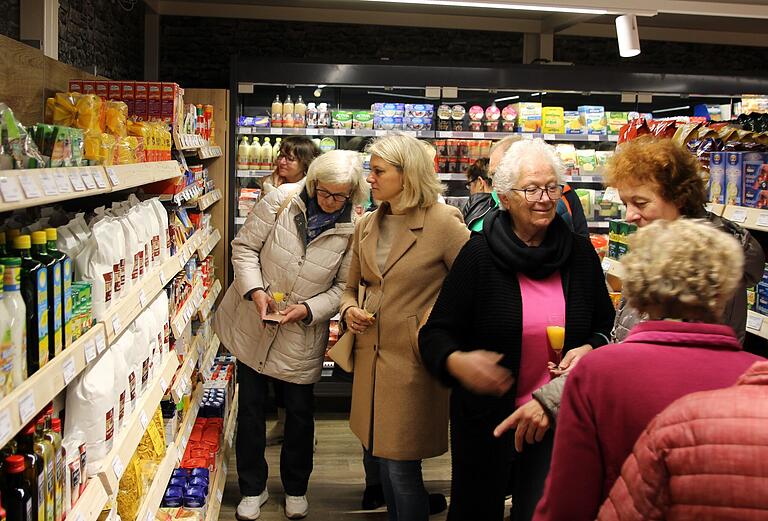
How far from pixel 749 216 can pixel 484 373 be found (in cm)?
150

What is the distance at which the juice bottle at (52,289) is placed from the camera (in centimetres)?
182

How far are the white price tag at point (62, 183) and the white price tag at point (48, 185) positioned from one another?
2 cm

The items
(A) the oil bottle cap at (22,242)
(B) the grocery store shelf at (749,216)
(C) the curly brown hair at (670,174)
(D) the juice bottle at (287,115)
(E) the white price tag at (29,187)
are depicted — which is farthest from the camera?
(D) the juice bottle at (287,115)

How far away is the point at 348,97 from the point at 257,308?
118 inches

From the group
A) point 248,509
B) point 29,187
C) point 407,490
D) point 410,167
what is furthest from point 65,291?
point 248,509

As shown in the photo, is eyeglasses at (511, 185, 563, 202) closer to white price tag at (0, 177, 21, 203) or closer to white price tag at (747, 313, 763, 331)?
white price tag at (747, 313, 763, 331)

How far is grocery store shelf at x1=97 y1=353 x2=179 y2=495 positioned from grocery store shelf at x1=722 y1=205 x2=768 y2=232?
232 centimetres

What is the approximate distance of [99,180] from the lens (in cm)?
209

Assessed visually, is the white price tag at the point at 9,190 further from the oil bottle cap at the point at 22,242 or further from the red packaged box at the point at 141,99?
the red packaged box at the point at 141,99

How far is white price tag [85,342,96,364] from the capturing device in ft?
6.61

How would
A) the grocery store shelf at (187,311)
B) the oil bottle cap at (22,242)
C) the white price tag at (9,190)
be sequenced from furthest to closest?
the grocery store shelf at (187,311)
the oil bottle cap at (22,242)
the white price tag at (9,190)

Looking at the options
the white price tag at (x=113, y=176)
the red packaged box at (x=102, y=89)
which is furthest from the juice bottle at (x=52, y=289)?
the red packaged box at (x=102, y=89)

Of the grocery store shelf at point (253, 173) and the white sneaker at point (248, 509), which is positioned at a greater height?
the grocery store shelf at point (253, 173)

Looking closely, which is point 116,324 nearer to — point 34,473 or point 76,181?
point 76,181
